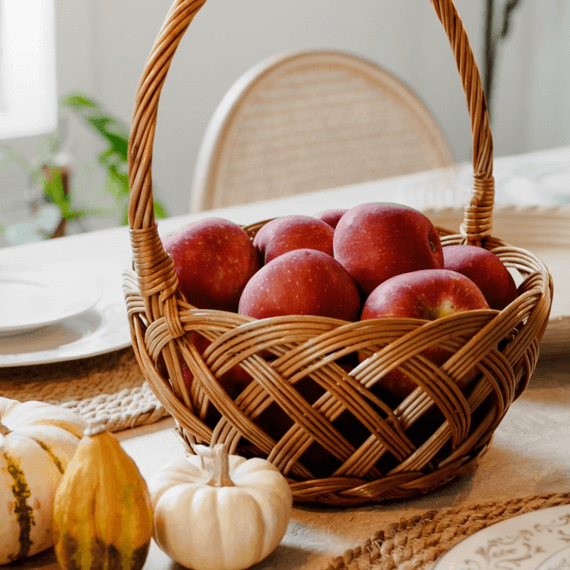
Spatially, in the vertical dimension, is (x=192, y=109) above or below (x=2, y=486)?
below

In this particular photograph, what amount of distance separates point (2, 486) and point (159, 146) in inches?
91.2

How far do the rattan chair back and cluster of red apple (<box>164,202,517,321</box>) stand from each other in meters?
1.05

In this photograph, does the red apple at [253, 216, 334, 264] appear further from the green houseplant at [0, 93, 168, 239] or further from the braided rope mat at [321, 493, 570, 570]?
the green houseplant at [0, 93, 168, 239]

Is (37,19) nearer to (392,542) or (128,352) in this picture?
(128,352)

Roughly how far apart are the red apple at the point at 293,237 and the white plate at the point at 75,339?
197mm

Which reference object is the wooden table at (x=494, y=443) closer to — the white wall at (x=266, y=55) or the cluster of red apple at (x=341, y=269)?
the cluster of red apple at (x=341, y=269)

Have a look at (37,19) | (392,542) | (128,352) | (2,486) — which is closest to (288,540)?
(392,542)

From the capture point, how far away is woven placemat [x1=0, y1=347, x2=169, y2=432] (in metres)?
0.61

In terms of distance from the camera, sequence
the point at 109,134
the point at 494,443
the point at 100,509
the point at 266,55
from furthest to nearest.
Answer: the point at 266,55
the point at 109,134
the point at 494,443
the point at 100,509

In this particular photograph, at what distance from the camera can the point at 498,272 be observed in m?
0.56

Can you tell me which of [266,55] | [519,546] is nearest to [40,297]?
[519,546]

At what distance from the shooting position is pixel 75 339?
2.36 ft

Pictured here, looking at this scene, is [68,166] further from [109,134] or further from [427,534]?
[427,534]

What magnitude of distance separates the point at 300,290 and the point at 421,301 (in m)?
0.08
